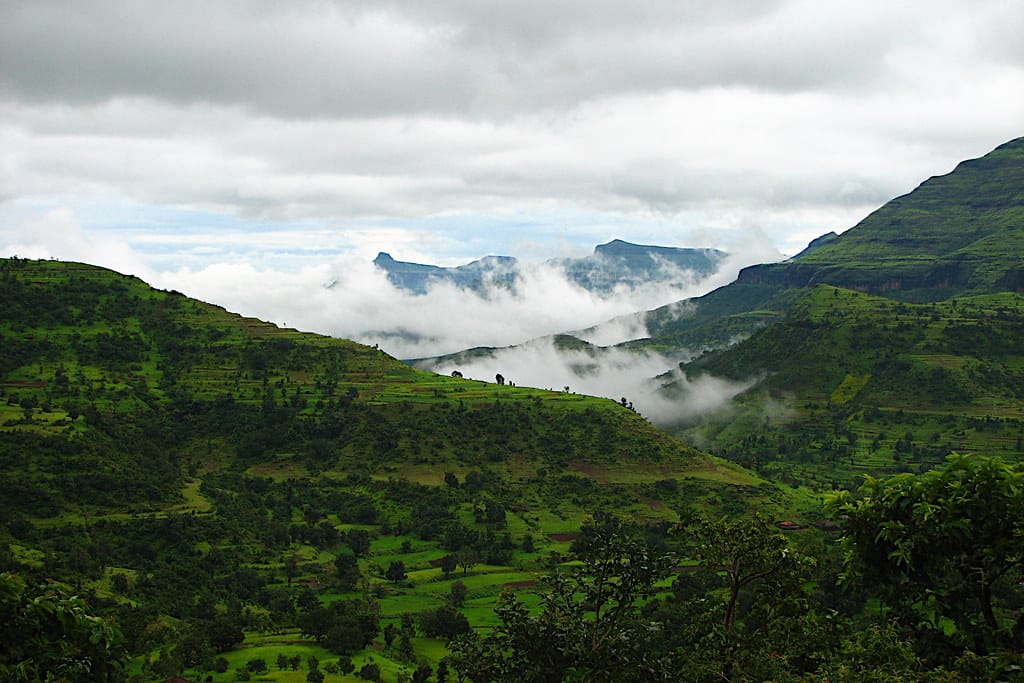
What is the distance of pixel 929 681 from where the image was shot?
15.0 m

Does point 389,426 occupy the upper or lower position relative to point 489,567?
upper

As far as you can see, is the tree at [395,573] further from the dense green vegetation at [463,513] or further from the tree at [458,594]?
the tree at [458,594]

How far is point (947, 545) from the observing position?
17.6 metres

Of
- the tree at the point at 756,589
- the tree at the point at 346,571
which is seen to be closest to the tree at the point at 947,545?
the tree at the point at 756,589

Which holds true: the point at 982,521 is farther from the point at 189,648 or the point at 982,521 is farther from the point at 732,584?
the point at 189,648

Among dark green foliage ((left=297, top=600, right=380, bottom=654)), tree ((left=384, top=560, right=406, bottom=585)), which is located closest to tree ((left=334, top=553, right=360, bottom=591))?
tree ((left=384, top=560, right=406, bottom=585))

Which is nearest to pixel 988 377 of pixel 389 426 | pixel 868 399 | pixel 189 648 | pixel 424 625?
pixel 868 399

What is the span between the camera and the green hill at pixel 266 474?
7556 cm

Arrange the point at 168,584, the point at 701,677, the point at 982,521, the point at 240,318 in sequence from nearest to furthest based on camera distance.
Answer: the point at 982,521 < the point at 701,677 < the point at 168,584 < the point at 240,318

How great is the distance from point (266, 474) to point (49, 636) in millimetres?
115356

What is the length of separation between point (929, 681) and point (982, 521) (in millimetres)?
3988

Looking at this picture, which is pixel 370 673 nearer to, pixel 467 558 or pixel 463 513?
pixel 467 558

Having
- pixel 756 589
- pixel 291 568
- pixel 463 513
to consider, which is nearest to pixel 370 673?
pixel 291 568

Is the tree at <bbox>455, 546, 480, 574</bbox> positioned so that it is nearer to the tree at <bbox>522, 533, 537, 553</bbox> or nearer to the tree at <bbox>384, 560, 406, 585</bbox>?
the tree at <bbox>522, 533, 537, 553</bbox>
